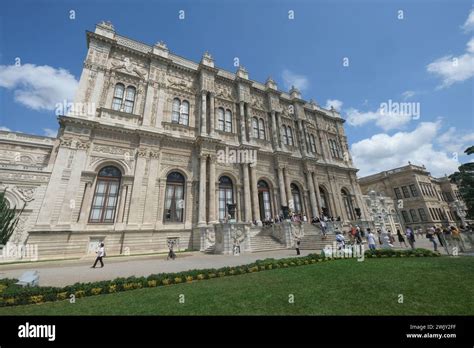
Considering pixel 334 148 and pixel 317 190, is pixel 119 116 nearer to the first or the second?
pixel 317 190

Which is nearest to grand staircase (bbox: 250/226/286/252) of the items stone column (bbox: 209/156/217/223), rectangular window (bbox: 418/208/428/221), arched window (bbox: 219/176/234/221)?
arched window (bbox: 219/176/234/221)

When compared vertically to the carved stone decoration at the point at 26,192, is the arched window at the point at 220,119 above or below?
above

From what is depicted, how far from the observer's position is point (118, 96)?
18703mm

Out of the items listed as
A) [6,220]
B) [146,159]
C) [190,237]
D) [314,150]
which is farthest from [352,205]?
[6,220]

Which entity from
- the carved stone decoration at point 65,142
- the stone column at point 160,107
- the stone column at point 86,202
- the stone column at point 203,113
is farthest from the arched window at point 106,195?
the stone column at point 203,113

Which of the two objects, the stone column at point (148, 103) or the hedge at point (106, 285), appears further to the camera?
the stone column at point (148, 103)

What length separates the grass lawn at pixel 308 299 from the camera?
375 cm

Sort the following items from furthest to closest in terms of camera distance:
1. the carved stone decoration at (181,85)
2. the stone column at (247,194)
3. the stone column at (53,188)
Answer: the carved stone decoration at (181,85), the stone column at (247,194), the stone column at (53,188)

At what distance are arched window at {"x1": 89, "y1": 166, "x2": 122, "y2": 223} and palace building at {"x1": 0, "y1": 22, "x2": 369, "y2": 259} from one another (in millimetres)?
75

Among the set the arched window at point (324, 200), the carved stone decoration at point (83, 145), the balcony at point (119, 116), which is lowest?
the arched window at point (324, 200)

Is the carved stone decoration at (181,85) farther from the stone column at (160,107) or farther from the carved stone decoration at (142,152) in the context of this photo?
the carved stone decoration at (142,152)
